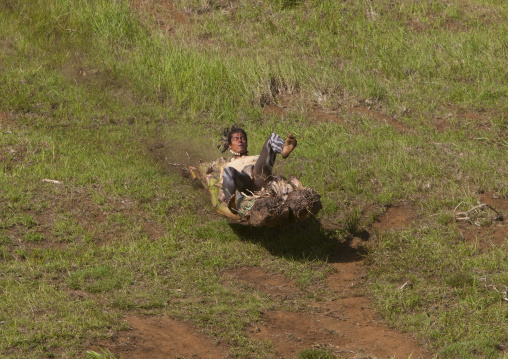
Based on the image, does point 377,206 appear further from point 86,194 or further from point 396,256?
point 86,194

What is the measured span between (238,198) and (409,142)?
→ 375 cm

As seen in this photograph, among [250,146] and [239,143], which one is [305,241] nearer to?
[239,143]

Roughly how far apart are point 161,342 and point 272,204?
7.48 feet

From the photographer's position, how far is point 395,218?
8750 millimetres

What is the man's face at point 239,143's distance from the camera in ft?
29.4

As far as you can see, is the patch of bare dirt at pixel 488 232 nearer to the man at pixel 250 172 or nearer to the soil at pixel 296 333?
the soil at pixel 296 333

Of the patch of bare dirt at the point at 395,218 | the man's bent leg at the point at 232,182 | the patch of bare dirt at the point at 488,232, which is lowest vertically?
the patch of bare dirt at the point at 395,218

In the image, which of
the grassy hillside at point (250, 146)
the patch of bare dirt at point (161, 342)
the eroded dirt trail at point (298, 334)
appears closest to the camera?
the patch of bare dirt at point (161, 342)

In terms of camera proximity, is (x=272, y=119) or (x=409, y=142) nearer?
(x=409, y=142)

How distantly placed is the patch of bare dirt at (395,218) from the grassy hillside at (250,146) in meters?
0.08

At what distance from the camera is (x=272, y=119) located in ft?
37.9

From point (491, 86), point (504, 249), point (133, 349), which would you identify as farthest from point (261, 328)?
point (491, 86)

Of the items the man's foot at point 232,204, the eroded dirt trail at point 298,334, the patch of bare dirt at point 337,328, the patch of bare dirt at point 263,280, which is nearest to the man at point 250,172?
the man's foot at point 232,204

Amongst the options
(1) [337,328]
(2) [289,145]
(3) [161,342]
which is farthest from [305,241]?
(3) [161,342]
